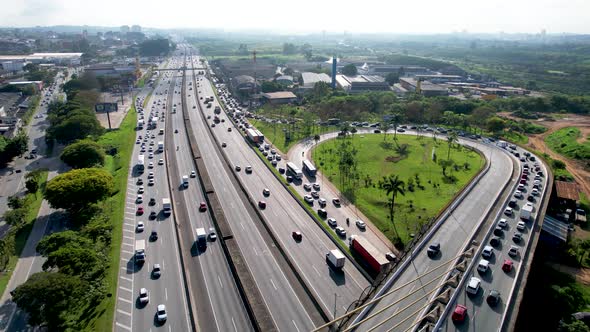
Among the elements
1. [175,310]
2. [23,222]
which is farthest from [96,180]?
[175,310]

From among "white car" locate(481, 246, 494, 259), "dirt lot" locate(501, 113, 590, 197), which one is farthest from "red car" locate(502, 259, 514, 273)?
"dirt lot" locate(501, 113, 590, 197)

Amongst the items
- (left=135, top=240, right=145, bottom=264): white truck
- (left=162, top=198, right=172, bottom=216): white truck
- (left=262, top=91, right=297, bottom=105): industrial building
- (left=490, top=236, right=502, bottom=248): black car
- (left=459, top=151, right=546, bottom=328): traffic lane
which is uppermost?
(left=262, top=91, right=297, bottom=105): industrial building

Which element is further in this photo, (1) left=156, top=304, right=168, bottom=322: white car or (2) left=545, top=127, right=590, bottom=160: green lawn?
(2) left=545, top=127, right=590, bottom=160: green lawn

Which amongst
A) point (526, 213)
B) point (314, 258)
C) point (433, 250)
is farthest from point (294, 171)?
point (526, 213)

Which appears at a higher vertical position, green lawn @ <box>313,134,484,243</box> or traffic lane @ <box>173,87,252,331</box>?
green lawn @ <box>313,134,484,243</box>

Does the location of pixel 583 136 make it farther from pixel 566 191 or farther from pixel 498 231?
pixel 498 231

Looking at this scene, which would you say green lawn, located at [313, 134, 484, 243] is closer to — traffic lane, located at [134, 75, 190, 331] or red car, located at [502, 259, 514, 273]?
red car, located at [502, 259, 514, 273]

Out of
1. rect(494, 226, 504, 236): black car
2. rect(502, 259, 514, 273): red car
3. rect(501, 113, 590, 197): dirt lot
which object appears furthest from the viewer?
rect(501, 113, 590, 197): dirt lot

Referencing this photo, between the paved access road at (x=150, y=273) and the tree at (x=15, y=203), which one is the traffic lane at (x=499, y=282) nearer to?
the paved access road at (x=150, y=273)
